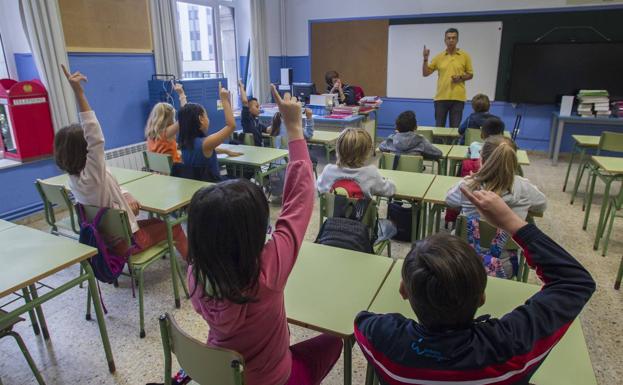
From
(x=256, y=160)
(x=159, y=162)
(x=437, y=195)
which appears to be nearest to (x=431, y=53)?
(x=256, y=160)

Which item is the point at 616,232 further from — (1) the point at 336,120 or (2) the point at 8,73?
(2) the point at 8,73

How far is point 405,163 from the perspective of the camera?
362cm

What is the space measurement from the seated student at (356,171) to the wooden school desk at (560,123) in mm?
4627

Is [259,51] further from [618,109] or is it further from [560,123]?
[618,109]

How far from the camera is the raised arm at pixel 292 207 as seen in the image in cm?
116

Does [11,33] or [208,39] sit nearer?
[11,33]

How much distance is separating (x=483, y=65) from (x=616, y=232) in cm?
390

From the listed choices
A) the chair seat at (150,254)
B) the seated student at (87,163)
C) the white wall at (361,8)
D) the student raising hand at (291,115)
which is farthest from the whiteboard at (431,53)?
the student raising hand at (291,115)

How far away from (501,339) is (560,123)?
6.20m

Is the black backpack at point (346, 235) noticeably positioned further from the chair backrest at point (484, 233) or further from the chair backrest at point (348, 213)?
the chair backrest at point (484, 233)

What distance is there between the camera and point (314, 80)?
8.12 m

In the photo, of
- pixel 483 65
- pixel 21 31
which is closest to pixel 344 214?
pixel 21 31

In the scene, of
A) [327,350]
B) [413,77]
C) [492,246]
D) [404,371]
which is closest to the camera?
[404,371]

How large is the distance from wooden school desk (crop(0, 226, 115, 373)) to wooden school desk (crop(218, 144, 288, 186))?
1891mm
